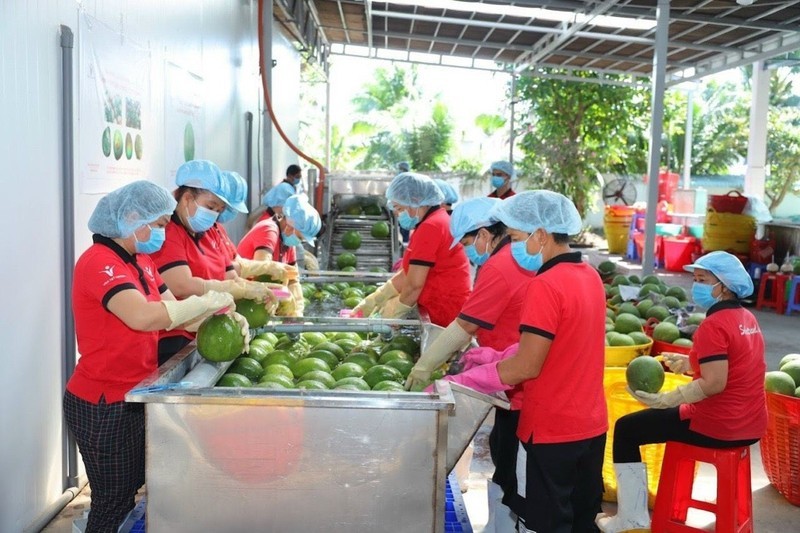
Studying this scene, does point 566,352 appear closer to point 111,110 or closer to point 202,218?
point 202,218

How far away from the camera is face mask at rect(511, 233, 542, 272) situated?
3.36 meters

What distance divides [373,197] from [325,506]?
27.0ft

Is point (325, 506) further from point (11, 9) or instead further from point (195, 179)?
point (11, 9)

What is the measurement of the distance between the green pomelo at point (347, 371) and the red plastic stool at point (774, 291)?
10.4 meters

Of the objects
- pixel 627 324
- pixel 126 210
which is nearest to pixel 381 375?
pixel 126 210

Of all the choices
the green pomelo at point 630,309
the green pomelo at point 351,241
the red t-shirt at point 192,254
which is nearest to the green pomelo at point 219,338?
the red t-shirt at point 192,254

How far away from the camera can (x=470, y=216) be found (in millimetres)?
4020

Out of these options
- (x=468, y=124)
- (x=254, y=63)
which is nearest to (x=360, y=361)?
(x=254, y=63)

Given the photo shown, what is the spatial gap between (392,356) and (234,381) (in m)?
0.83

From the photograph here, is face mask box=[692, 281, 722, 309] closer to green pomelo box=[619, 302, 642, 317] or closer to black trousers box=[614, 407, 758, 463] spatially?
black trousers box=[614, 407, 758, 463]

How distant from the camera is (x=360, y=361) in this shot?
12.3 ft

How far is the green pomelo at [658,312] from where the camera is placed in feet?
22.0

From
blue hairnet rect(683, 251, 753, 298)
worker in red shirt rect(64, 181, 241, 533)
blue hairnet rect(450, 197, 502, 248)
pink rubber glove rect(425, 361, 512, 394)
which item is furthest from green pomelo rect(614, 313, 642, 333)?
worker in red shirt rect(64, 181, 241, 533)

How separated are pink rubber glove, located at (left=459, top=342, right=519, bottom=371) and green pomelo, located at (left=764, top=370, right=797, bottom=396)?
240 centimetres
